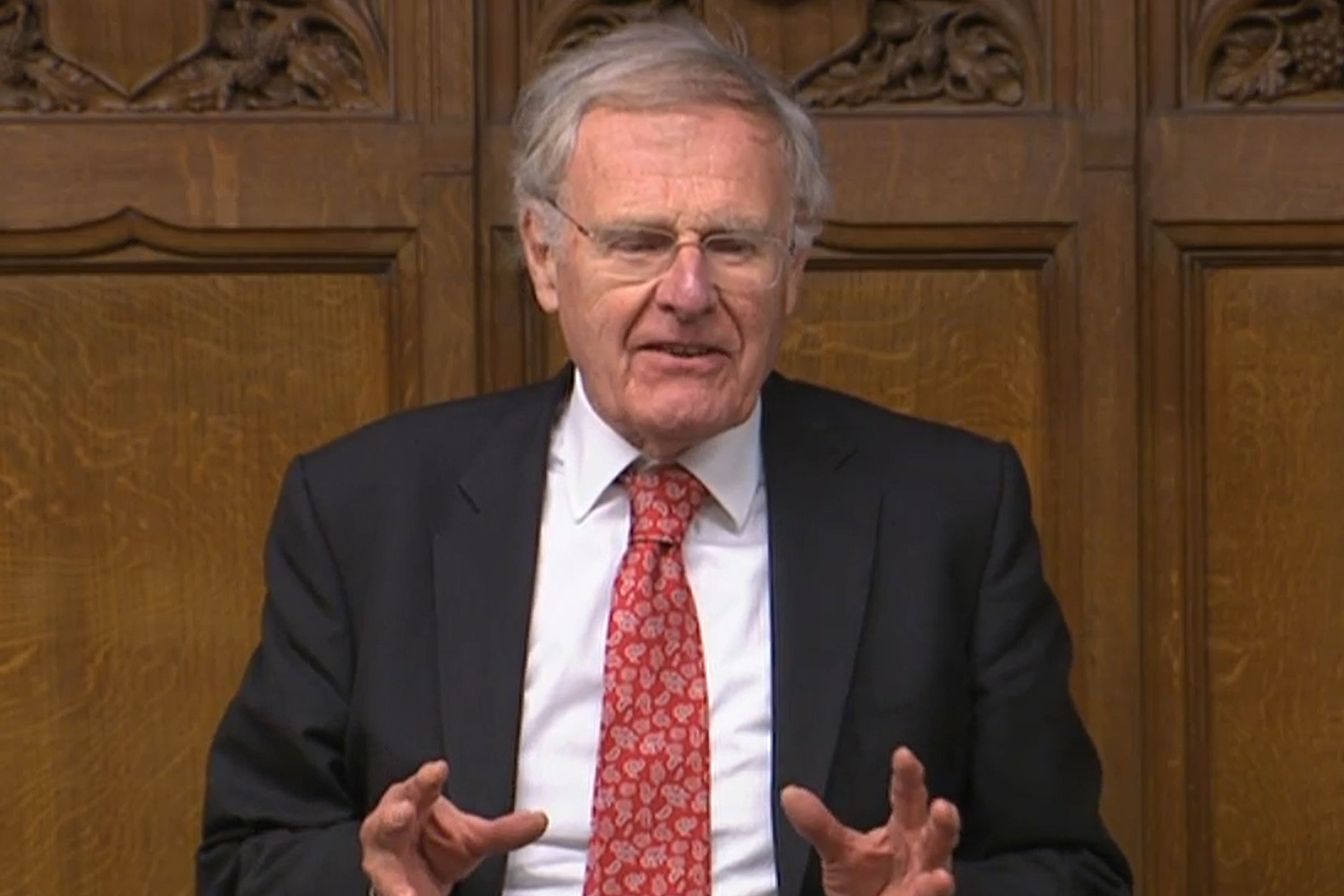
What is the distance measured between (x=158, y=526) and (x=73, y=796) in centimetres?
32

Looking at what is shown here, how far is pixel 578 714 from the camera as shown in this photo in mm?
2775

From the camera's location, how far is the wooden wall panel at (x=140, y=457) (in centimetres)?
337

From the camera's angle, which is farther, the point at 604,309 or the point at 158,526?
the point at 158,526

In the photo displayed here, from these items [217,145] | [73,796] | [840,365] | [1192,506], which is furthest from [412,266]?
[1192,506]

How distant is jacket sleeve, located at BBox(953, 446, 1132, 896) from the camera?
2781 mm

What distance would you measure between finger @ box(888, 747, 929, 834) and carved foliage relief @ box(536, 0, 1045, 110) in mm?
1056

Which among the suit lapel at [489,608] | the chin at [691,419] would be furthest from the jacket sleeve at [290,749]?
the chin at [691,419]

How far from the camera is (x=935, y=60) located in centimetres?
336

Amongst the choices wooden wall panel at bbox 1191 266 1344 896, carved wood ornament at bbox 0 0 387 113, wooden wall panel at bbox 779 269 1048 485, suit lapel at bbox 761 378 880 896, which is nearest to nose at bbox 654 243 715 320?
suit lapel at bbox 761 378 880 896

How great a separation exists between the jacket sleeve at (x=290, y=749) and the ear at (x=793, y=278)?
490mm

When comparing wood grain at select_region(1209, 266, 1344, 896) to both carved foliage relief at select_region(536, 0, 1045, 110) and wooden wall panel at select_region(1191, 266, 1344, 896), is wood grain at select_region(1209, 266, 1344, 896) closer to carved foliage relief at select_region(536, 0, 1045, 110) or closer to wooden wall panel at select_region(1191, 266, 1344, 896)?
wooden wall panel at select_region(1191, 266, 1344, 896)

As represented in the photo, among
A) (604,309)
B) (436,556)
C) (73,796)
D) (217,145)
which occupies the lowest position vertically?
(73,796)

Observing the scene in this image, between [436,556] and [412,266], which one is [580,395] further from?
[412,266]

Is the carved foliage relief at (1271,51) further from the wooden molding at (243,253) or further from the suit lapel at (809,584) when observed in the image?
the wooden molding at (243,253)
